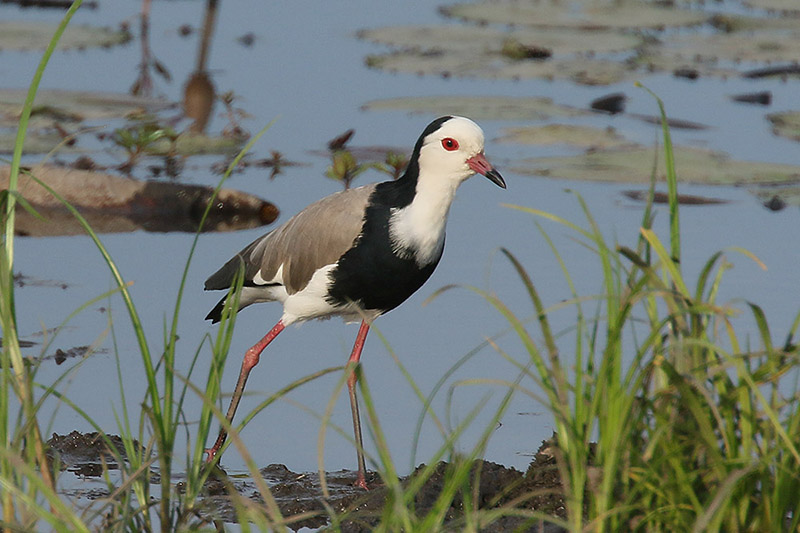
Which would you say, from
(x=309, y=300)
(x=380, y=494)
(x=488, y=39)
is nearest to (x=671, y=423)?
(x=380, y=494)

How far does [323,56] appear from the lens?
901 centimetres

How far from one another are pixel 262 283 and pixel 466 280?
1.06 m

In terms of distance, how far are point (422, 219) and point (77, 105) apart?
4115 millimetres

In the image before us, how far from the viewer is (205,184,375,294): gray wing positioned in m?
4.07

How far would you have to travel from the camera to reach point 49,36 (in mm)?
9188

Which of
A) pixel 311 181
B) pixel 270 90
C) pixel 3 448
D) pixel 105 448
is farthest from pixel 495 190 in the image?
pixel 3 448

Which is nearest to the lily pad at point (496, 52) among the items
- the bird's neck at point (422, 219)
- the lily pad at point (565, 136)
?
the lily pad at point (565, 136)

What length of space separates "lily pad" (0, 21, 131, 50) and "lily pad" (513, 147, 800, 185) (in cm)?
372

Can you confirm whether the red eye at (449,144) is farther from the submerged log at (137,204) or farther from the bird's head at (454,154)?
the submerged log at (137,204)

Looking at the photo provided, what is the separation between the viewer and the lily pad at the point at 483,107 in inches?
302

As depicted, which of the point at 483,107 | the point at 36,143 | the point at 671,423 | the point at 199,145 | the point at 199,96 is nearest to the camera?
the point at 671,423

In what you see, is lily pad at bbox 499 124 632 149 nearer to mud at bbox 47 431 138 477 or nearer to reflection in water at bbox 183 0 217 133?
reflection in water at bbox 183 0 217 133

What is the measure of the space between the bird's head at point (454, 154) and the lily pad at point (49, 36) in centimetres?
554

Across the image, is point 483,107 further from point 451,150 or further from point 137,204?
point 451,150
